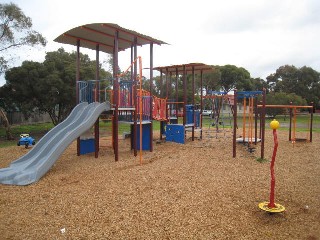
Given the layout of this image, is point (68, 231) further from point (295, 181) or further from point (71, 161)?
point (71, 161)

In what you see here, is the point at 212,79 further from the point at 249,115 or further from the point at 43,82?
the point at 249,115

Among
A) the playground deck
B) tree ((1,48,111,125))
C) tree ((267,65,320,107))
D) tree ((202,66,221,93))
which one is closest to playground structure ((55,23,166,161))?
the playground deck

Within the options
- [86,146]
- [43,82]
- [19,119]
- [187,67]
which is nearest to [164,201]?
[86,146]

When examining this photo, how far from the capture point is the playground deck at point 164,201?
4.30m

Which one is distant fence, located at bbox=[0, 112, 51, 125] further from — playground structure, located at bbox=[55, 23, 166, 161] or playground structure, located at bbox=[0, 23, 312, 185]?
playground structure, located at bbox=[55, 23, 166, 161]

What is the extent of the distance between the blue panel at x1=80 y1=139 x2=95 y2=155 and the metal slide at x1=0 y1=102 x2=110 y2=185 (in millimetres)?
1642

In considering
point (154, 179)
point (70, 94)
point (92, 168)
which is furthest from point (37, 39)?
point (154, 179)

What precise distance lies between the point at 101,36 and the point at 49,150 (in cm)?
449

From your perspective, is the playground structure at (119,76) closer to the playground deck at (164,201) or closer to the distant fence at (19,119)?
the playground deck at (164,201)

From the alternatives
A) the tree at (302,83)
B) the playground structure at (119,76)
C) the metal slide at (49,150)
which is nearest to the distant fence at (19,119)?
the playground structure at (119,76)

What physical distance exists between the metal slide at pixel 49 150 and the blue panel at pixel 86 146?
164cm

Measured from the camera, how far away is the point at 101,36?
1048 centimetres

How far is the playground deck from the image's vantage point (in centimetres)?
430

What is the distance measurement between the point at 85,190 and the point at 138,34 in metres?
5.90
